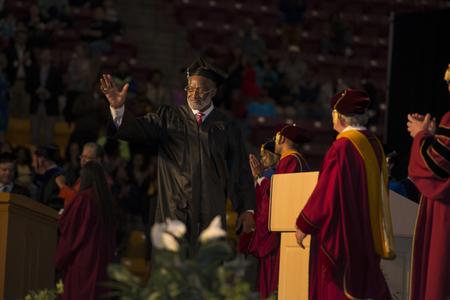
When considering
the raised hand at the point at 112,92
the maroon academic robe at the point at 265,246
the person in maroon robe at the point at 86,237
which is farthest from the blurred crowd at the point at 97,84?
the raised hand at the point at 112,92

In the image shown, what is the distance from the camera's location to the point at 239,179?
7.37m

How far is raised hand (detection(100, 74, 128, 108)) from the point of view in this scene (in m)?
6.75

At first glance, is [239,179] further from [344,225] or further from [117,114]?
[117,114]

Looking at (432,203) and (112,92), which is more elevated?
(112,92)

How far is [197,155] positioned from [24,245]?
1.64 meters

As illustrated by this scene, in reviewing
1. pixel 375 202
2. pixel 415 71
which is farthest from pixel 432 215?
pixel 415 71

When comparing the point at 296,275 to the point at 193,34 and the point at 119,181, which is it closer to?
the point at 119,181

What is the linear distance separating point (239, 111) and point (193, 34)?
317 centimetres

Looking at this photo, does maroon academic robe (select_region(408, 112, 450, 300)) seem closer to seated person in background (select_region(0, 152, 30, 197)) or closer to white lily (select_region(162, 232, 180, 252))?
white lily (select_region(162, 232, 180, 252))

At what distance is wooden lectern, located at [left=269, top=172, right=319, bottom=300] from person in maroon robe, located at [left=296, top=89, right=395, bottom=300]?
506 millimetres

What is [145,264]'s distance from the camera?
48.1ft

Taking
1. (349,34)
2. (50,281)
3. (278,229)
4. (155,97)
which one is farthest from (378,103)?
(278,229)

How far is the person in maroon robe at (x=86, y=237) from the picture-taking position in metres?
10.5

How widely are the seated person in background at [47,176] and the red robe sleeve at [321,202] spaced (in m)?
5.16
